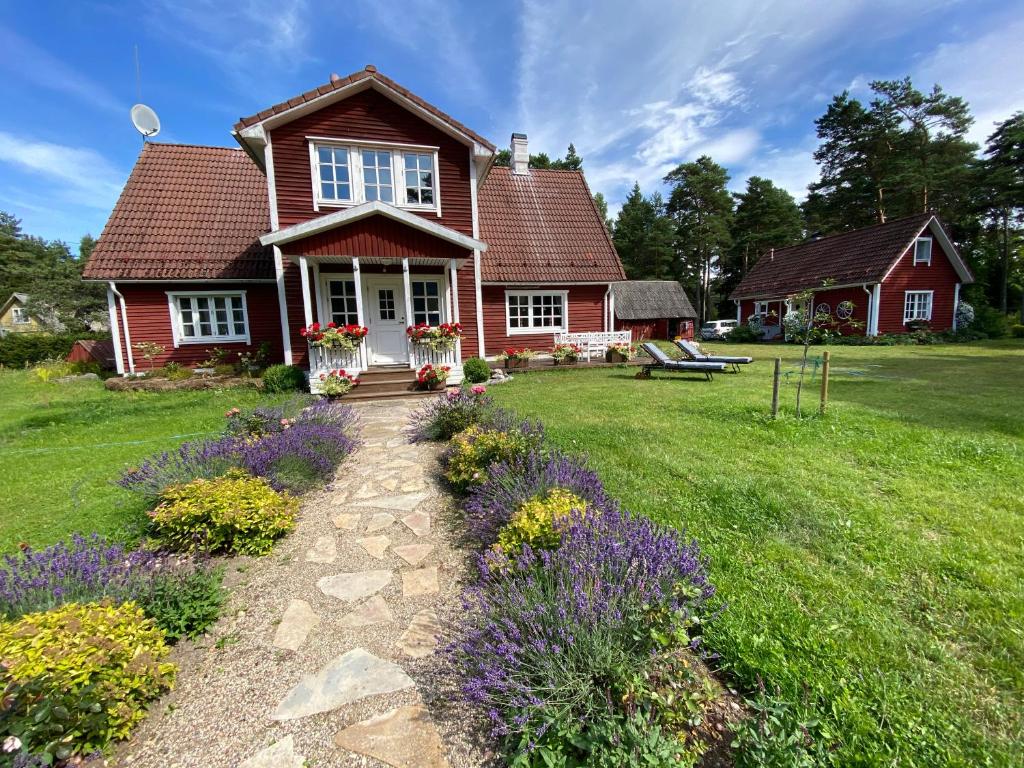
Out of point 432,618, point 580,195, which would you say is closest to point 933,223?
point 580,195

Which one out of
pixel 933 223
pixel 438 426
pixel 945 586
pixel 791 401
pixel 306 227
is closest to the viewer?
pixel 945 586

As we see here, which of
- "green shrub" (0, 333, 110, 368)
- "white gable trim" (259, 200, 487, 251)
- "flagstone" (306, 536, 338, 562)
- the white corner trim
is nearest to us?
"flagstone" (306, 536, 338, 562)

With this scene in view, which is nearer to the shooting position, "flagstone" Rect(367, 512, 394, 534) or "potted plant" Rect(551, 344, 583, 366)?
"flagstone" Rect(367, 512, 394, 534)

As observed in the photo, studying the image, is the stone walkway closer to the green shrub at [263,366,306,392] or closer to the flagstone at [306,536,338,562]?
the flagstone at [306,536,338,562]

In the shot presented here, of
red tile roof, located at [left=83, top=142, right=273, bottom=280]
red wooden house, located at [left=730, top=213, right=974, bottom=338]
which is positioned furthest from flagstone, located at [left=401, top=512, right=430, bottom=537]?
red wooden house, located at [left=730, top=213, right=974, bottom=338]

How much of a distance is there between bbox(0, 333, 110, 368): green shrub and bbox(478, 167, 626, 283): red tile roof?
57.2 feet

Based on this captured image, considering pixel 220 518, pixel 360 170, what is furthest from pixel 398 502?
pixel 360 170

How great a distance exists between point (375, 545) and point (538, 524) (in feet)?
4.71

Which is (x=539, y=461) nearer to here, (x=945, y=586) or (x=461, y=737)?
(x=461, y=737)

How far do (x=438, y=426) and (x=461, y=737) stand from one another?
159 inches

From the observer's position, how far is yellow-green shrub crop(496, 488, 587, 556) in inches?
101

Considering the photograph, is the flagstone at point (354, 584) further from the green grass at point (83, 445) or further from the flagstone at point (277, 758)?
the green grass at point (83, 445)

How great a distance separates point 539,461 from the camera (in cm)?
367

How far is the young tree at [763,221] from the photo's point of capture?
37.5 meters
